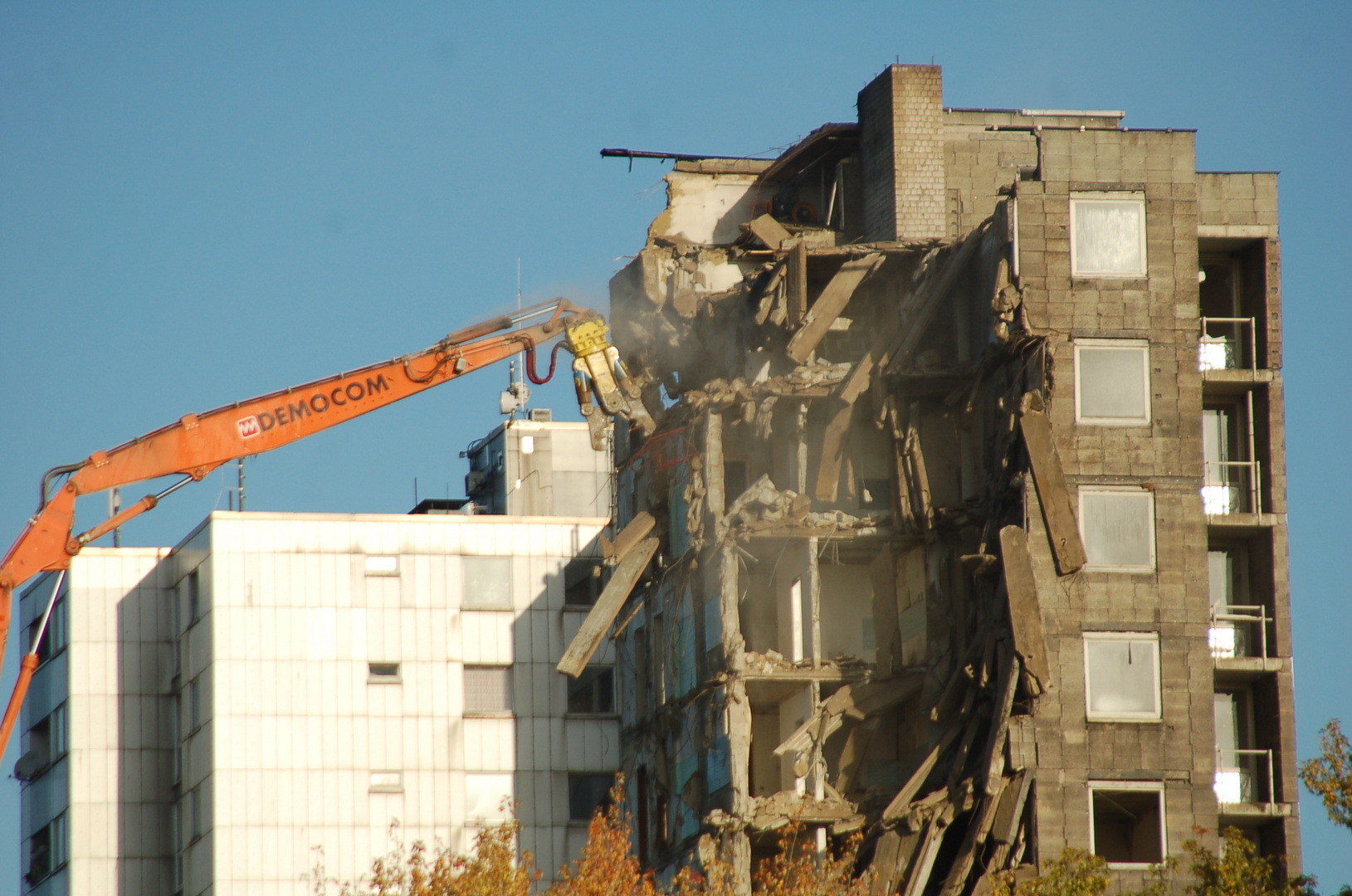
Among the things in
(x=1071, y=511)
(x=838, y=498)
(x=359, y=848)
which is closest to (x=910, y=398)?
(x=838, y=498)

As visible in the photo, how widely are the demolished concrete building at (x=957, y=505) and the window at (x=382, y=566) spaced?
9074mm

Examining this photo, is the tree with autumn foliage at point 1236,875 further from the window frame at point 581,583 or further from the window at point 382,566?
the window at point 382,566

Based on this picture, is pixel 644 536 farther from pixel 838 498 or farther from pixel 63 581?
pixel 63 581

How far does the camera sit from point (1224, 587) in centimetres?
5384

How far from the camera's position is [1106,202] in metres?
50.9

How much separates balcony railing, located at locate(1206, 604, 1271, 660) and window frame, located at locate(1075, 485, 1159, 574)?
4026 mm

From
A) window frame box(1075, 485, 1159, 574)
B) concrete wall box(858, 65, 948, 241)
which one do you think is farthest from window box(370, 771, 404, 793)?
window frame box(1075, 485, 1159, 574)

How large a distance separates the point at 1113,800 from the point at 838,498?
10883mm

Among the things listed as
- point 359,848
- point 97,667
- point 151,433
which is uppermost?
point 151,433

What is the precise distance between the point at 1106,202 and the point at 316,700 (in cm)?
2835

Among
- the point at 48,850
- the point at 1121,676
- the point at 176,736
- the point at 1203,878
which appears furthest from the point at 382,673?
the point at 1203,878

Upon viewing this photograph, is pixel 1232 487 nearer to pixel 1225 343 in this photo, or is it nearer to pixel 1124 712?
pixel 1225 343

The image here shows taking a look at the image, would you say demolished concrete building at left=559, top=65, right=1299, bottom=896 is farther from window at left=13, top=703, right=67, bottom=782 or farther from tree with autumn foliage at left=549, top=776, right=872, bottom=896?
window at left=13, top=703, right=67, bottom=782

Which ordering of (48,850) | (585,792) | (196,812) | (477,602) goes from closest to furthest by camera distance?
(196,812) < (585,792) < (477,602) < (48,850)
